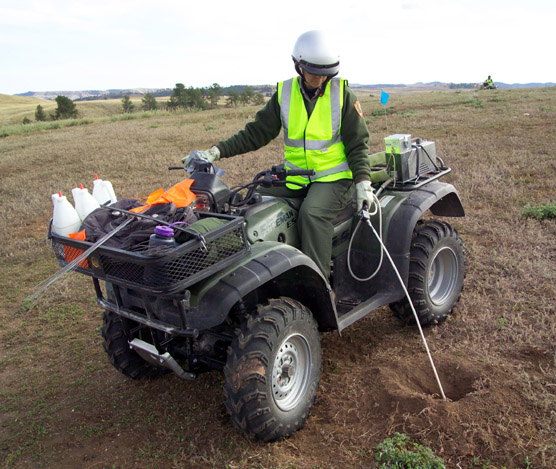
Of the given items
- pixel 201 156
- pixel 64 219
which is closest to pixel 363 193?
Answer: pixel 201 156

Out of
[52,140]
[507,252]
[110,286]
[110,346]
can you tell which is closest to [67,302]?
[110,346]

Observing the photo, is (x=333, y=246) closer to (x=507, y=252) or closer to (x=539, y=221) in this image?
(x=507, y=252)

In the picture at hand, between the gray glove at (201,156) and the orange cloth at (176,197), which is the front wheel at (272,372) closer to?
the orange cloth at (176,197)

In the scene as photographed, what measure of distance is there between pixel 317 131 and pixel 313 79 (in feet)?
1.28

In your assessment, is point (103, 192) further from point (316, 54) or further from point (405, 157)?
point (405, 157)

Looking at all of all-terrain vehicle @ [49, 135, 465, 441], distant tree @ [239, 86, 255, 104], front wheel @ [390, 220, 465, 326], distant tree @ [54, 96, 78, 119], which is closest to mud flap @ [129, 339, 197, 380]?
all-terrain vehicle @ [49, 135, 465, 441]

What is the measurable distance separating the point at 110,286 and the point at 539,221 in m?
5.87

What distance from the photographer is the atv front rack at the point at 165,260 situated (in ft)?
8.51

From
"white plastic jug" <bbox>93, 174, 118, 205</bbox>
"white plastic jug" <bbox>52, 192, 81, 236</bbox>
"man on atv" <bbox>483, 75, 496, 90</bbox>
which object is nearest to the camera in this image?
"white plastic jug" <bbox>52, 192, 81, 236</bbox>

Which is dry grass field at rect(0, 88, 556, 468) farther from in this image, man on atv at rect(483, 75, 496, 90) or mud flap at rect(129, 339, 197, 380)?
man on atv at rect(483, 75, 496, 90)

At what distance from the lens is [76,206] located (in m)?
3.22

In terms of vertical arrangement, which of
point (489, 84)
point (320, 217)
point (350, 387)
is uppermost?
point (320, 217)

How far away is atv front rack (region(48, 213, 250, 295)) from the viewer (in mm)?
2594

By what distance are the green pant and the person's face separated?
76 centimetres
